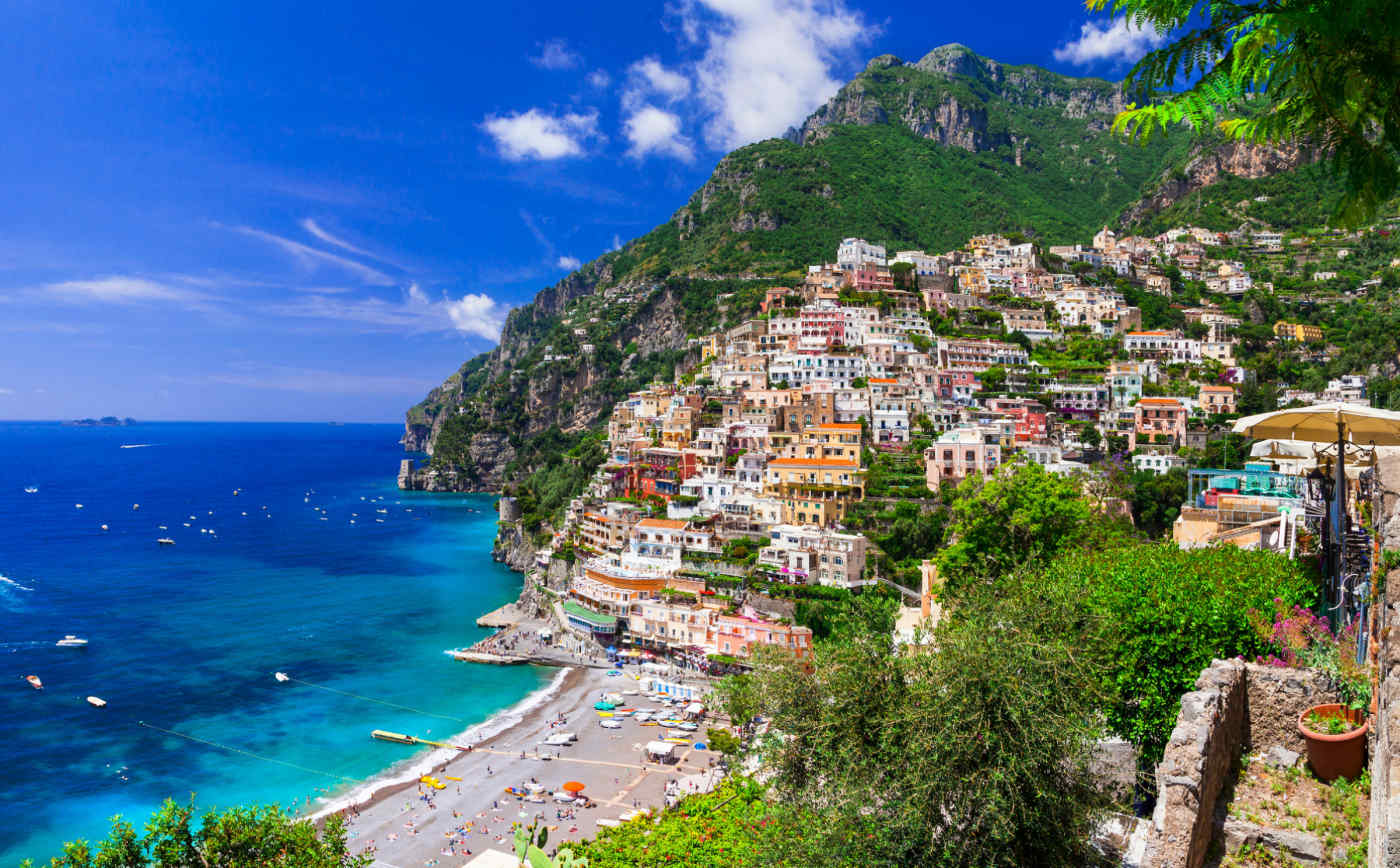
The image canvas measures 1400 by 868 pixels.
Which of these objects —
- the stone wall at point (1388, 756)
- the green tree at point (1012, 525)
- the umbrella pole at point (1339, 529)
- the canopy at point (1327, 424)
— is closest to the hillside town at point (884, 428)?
the green tree at point (1012, 525)

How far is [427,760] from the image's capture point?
1241 inches

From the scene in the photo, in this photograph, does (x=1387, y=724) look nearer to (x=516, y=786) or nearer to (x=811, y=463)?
(x=516, y=786)

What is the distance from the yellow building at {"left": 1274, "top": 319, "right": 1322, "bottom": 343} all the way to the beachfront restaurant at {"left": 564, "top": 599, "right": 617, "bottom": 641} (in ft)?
203

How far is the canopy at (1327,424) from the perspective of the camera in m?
12.9

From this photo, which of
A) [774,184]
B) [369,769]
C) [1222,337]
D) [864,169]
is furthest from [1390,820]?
[864,169]

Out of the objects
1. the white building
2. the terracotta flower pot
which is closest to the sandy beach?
the terracotta flower pot

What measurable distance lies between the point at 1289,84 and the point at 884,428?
51.8 metres

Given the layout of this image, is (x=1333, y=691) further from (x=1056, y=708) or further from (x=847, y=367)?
(x=847, y=367)

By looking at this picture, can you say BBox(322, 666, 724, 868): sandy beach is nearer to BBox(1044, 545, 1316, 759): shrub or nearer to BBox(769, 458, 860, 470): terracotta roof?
BBox(1044, 545, 1316, 759): shrub

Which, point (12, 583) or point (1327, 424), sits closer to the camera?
point (1327, 424)

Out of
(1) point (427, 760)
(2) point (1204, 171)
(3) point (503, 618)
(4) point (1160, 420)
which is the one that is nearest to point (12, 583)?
(3) point (503, 618)

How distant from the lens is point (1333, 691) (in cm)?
888

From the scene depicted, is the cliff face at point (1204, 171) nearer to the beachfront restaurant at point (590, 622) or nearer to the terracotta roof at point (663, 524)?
the terracotta roof at point (663, 524)

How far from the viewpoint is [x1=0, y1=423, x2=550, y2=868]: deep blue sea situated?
29.8 metres
